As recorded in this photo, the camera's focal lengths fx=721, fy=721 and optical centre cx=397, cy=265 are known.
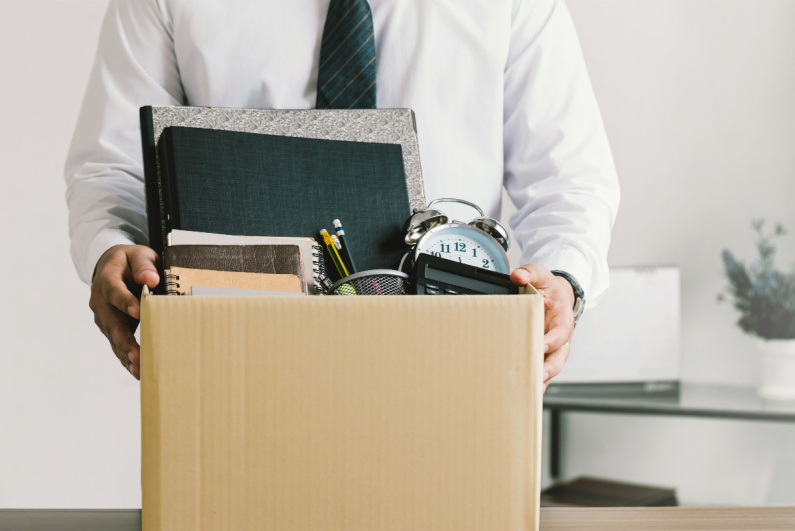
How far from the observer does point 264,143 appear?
787 mm

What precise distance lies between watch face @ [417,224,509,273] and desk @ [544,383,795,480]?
1.54 m

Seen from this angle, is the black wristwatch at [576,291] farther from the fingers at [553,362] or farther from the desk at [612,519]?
the desk at [612,519]

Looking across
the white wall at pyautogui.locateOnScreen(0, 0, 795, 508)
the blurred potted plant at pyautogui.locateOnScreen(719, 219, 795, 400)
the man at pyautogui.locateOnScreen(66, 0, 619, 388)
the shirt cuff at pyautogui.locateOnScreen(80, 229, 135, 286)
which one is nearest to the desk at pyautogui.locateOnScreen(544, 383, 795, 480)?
the blurred potted plant at pyautogui.locateOnScreen(719, 219, 795, 400)

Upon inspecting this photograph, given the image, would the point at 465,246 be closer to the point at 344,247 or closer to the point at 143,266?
the point at 344,247

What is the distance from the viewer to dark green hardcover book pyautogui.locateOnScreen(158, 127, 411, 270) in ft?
2.43

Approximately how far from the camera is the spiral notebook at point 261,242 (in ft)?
2.14

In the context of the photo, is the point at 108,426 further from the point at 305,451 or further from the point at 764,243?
the point at 764,243

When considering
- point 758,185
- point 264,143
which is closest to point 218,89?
point 264,143

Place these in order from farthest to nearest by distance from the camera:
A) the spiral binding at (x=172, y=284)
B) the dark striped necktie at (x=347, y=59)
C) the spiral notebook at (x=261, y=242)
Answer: the dark striped necktie at (x=347, y=59) < the spiral notebook at (x=261, y=242) < the spiral binding at (x=172, y=284)

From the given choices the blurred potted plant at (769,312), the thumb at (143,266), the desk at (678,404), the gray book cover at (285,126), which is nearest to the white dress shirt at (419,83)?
the gray book cover at (285,126)

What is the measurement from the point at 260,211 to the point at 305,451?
0.37 metres

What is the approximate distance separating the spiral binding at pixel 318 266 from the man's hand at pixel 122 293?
0.14m

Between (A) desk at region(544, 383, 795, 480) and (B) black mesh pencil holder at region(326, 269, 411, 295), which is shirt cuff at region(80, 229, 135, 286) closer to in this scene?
(B) black mesh pencil holder at region(326, 269, 411, 295)

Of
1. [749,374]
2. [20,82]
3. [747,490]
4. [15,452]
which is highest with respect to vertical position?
[20,82]
